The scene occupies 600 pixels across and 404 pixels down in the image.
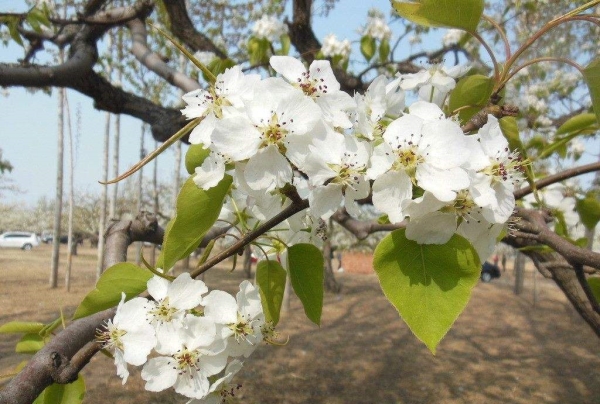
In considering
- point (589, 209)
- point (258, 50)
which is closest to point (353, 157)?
point (589, 209)

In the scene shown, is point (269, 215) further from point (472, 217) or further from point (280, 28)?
point (280, 28)

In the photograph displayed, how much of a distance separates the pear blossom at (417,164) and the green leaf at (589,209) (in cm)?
85

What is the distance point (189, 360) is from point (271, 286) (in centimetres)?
16

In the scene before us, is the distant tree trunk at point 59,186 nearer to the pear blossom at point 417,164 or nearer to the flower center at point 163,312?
the flower center at point 163,312

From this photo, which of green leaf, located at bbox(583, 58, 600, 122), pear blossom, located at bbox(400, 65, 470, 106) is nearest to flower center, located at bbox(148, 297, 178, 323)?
pear blossom, located at bbox(400, 65, 470, 106)

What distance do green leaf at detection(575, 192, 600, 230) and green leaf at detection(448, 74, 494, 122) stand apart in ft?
2.31

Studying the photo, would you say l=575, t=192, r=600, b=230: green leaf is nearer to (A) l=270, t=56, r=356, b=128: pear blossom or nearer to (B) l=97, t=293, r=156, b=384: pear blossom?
(A) l=270, t=56, r=356, b=128: pear blossom

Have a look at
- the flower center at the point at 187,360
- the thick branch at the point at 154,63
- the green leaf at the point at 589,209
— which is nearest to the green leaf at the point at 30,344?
the flower center at the point at 187,360

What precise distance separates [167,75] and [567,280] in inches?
75.5

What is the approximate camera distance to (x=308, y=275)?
0.65 metres

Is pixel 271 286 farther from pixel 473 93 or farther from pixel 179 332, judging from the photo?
pixel 473 93

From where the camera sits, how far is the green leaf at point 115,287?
0.60 metres

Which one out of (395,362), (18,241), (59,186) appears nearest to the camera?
(395,362)

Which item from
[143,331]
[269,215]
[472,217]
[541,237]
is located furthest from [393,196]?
[541,237]
